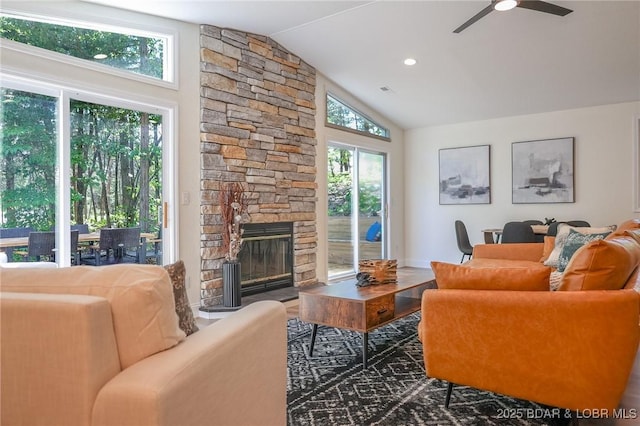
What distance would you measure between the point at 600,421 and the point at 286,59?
15.5 feet

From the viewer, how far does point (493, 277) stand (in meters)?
2.06

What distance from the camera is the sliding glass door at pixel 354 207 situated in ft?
20.7

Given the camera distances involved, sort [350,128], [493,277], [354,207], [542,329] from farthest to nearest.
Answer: [354,207], [350,128], [493,277], [542,329]

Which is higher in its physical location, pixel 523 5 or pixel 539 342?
pixel 523 5

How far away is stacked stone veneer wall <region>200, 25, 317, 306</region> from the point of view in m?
4.47

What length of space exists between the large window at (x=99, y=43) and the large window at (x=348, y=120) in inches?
102

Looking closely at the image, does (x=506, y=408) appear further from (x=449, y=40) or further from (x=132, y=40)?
(x=132, y=40)

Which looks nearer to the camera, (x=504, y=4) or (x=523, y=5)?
(x=504, y=4)

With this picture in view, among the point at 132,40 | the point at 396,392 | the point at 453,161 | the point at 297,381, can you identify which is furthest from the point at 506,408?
the point at 453,161

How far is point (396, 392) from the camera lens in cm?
247

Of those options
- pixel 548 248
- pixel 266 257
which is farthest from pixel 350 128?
pixel 548 248

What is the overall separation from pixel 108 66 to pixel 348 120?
12.0ft

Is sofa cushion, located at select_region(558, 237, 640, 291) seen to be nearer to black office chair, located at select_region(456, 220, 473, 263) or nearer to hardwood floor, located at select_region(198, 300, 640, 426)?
hardwood floor, located at select_region(198, 300, 640, 426)

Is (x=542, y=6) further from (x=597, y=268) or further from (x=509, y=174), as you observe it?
(x=509, y=174)
